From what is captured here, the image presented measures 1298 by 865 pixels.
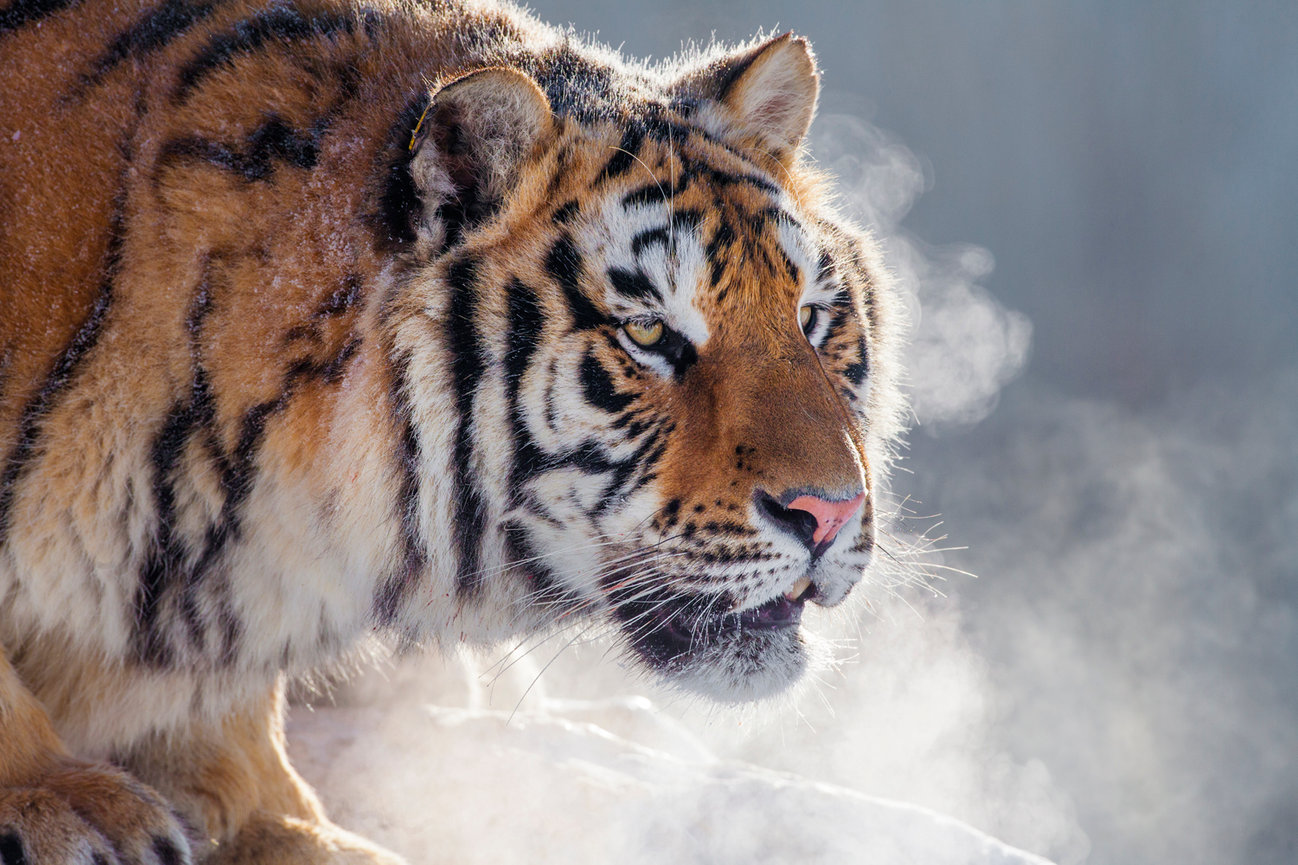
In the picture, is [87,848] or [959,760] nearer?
[87,848]

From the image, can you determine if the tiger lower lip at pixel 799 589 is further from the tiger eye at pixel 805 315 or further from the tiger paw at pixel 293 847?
the tiger paw at pixel 293 847

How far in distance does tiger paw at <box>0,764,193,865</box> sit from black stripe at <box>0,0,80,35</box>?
49cm

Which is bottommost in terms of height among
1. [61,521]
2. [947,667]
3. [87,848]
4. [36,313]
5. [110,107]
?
[87,848]

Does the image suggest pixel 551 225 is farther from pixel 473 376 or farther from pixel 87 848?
pixel 87 848

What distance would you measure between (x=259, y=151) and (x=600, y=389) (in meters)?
0.27

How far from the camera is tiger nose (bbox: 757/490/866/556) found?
2.23 feet

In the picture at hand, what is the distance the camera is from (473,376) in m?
0.72

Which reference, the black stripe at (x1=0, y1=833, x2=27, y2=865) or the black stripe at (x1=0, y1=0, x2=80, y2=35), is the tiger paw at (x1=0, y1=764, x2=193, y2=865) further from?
the black stripe at (x1=0, y1=0, x2=80, y2=35)

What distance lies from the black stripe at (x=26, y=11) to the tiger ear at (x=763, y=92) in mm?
457

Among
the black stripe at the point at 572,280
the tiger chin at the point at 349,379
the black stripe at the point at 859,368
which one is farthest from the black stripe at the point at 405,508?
the black stripe at the point at 859,368

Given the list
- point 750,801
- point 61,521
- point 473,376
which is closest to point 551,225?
point 473,376

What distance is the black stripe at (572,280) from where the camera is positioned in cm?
71

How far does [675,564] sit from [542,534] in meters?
0.10

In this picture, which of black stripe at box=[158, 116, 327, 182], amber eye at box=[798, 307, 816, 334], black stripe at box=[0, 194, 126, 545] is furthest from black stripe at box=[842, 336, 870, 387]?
black stripe at box=[0, 194, 126, 545]
